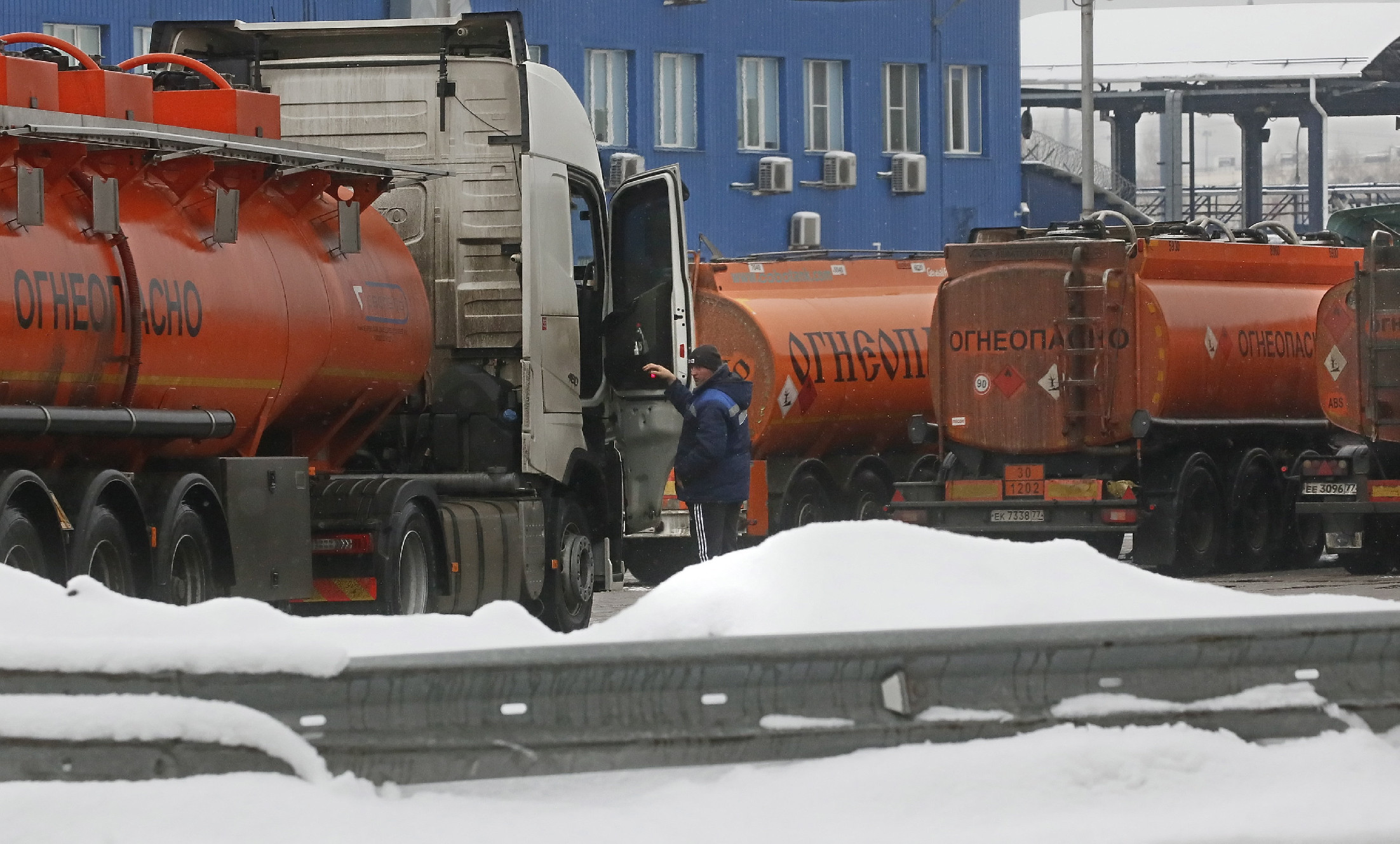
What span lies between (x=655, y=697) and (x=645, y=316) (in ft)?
35.3

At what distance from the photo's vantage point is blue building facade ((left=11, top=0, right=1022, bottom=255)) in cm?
4050

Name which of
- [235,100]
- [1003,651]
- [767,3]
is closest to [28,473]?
[235,100]

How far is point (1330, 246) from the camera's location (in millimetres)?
24047

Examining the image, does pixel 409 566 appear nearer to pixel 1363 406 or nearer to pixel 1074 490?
pixel 1074 490

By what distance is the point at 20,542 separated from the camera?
9.14 meters

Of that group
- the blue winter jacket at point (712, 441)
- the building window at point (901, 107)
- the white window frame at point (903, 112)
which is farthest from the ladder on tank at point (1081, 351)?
the building window at point (901, 107)

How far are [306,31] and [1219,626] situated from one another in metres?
10.8

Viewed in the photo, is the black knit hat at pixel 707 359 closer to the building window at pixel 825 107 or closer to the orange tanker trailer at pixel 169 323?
the orange tanker trailer at pixel 169 323

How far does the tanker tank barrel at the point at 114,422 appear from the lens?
30.2 feet

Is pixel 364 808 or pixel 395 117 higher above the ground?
pixel 395 117

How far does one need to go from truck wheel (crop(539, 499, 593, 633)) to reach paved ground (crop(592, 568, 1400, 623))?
2.95 feet

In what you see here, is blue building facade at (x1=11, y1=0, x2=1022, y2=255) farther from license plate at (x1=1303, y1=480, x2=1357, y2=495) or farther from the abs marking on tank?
the abs marking on tank

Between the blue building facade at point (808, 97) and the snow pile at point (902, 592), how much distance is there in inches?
1352

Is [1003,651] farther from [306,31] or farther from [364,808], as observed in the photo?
[306,31]
